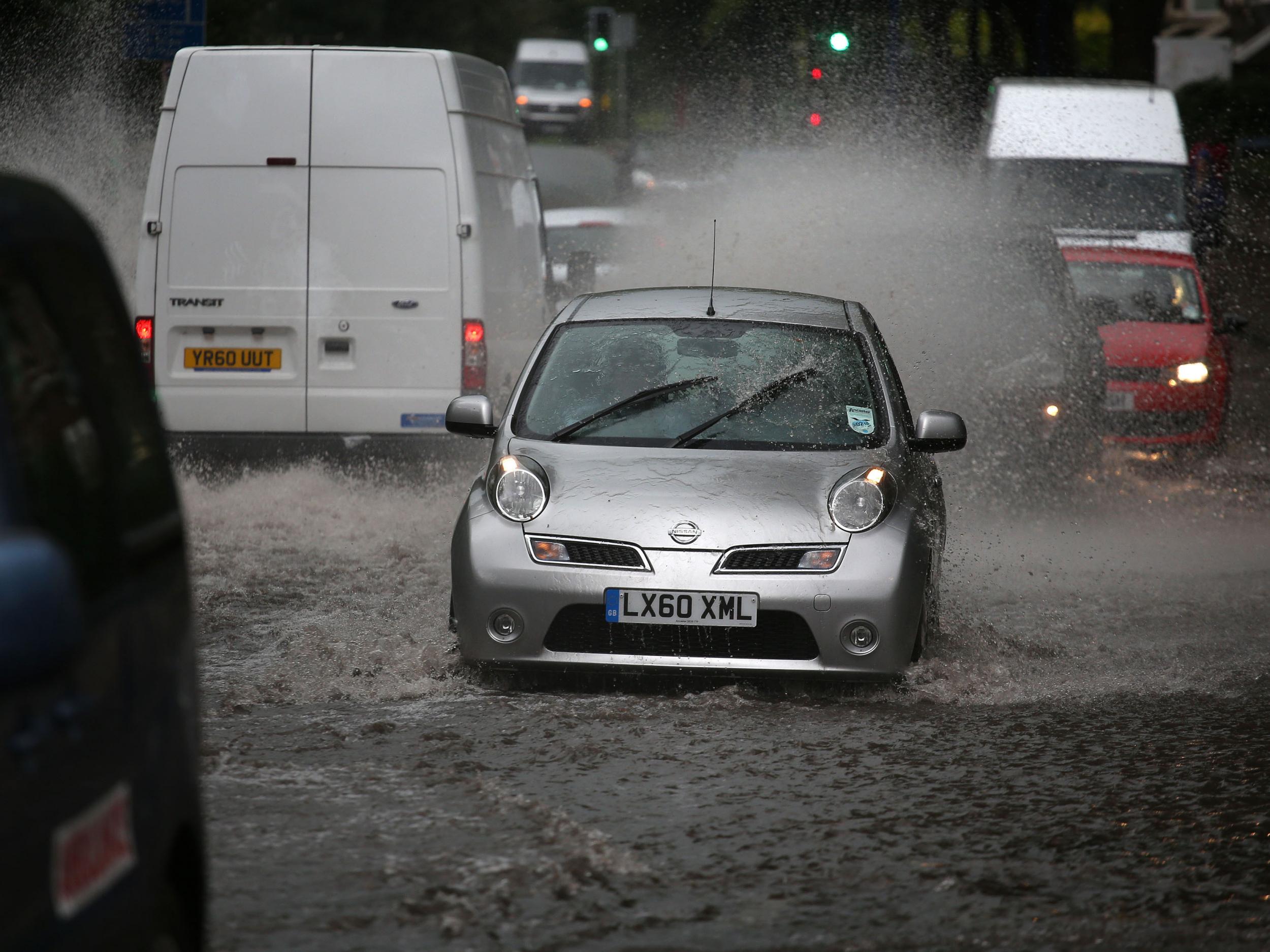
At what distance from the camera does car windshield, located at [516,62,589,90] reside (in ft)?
155

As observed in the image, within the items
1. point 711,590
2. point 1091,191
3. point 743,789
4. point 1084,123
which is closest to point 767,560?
point 711,590

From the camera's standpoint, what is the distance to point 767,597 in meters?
6.64

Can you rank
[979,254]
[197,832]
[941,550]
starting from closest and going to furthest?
[197,832], [941,550], [979,254]

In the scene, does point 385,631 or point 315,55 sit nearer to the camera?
point 385,631

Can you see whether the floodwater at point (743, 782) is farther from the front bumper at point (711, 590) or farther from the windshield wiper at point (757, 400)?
the windshield wiper at point (757, 400)

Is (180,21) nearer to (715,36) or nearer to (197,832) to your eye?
(197,832)

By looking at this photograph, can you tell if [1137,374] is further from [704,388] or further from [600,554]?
[600,554]

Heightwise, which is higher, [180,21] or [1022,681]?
[180,21]

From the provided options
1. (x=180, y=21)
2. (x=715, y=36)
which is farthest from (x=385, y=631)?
(x=715, y=36)

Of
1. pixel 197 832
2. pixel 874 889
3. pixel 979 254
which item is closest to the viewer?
pixel 197 832

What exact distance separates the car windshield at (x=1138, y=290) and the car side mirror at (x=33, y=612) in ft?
45.3

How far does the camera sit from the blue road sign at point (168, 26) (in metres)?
13.6

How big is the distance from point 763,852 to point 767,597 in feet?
5.46

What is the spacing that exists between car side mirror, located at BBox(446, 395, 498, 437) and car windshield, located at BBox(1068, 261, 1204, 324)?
888 cm
